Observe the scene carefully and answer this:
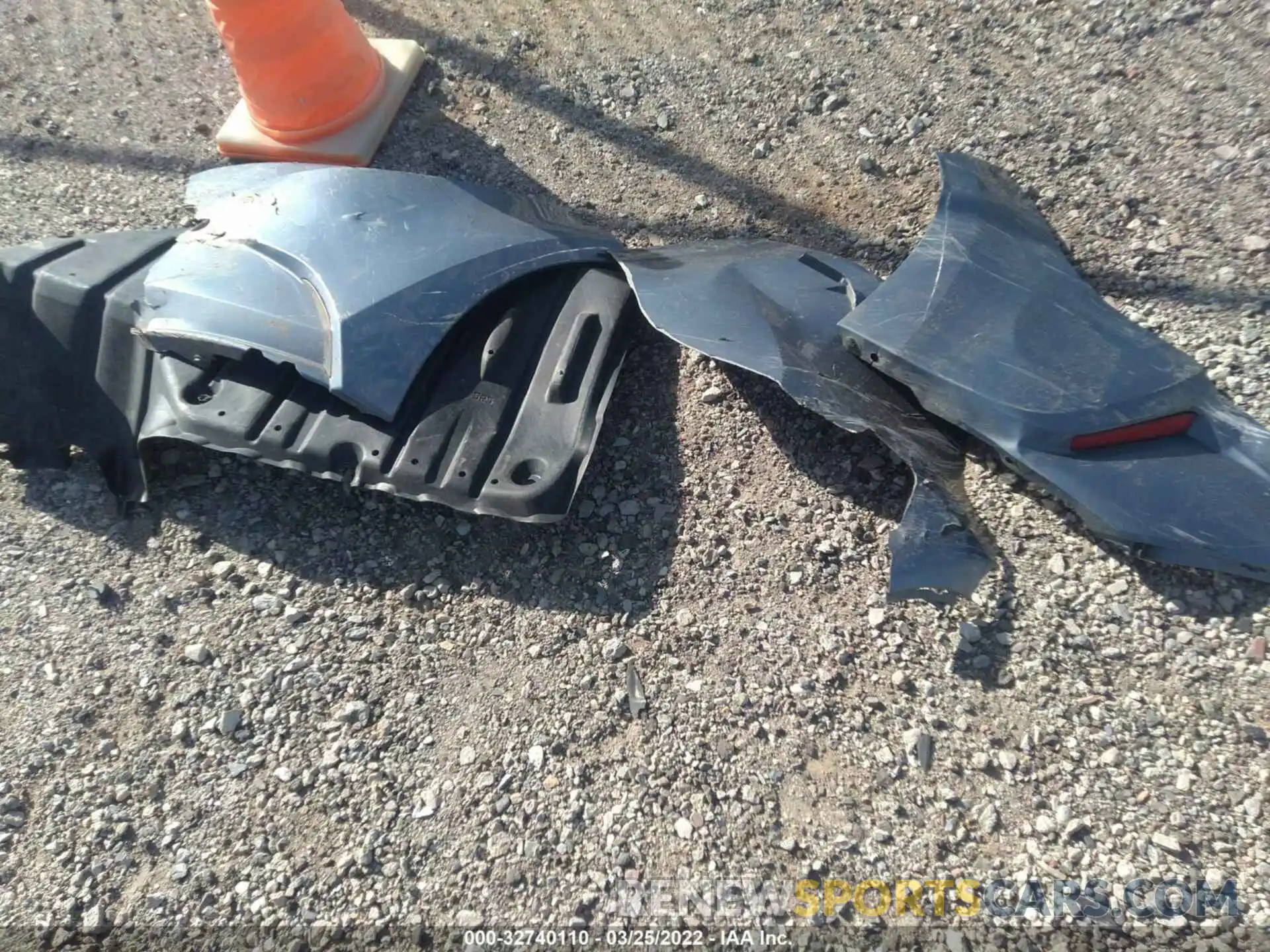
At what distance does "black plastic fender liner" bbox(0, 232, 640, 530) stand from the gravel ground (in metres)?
0.20

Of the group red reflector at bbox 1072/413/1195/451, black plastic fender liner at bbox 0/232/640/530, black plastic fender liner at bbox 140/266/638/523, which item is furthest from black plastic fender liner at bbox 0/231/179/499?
red reflector at bbox 1072/413/1195/451

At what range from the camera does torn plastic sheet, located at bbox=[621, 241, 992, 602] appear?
7.63 feet

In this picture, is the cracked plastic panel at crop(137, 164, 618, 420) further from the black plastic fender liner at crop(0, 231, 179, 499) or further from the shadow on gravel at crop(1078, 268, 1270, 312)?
the shadow on gravel at crop(1078, 268, 1270, 312)

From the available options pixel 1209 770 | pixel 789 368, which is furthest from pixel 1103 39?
pixel 1209 770

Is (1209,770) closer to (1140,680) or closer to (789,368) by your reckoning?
(1140,680)

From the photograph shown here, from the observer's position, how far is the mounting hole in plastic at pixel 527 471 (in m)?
2.62

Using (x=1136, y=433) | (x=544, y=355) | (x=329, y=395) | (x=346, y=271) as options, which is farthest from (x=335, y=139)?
(x=1136, y=433)

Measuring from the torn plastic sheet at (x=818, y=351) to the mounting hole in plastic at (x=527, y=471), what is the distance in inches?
23.4

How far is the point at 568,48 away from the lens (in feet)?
13.6

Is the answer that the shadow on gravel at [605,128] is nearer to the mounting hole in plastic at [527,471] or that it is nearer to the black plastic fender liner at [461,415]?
the black plastic fender liner at [461,415]

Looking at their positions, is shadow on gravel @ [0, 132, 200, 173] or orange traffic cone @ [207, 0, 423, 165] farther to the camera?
shadow on gravel @ [0, 132, 200, 173]

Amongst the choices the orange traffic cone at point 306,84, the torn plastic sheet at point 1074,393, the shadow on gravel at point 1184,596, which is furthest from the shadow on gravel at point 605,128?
the shadow on gravel at point 1184,596

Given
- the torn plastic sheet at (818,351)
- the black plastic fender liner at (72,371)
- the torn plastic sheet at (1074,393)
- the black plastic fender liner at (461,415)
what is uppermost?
the torn plastic sheet at (1074,393)

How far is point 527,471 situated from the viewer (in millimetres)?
2650
